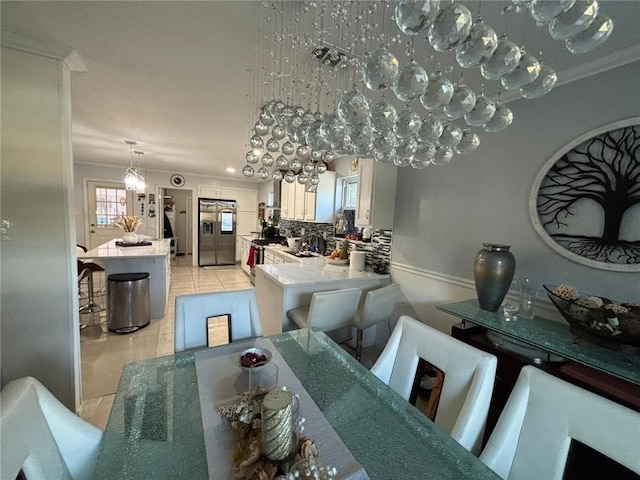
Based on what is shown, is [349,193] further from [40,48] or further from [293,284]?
[40,48]

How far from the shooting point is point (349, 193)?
3832 millimetres

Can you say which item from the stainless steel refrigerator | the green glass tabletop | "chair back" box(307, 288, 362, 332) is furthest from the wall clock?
the green glass tabletop

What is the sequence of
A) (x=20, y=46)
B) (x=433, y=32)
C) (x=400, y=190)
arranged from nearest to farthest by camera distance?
1. (x=433, y=32)
2. (x=20, y=46)
3. (x=400, y=190)

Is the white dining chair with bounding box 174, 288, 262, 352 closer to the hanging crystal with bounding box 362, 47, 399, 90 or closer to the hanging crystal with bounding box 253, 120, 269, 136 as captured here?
the hanging crystal with bounding box 253, 120, 269, 136

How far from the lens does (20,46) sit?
4.94ft

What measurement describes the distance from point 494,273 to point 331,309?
1120 mm

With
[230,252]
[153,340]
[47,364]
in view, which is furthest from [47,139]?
[230,252]

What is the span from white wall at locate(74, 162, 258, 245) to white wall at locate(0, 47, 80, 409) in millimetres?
4476

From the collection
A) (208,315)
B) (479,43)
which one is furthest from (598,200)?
(208,315)

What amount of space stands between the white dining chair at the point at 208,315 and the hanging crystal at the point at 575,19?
5.72ft

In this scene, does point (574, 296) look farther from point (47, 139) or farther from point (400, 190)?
point (47, 139)

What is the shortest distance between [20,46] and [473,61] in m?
2.40

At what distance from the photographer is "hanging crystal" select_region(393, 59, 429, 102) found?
748 millimetres

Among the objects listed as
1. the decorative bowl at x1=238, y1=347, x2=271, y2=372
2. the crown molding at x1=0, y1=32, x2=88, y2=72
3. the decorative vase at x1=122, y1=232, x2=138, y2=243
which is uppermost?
the crown molding at x1=0, y1=32, x2=88, y2=72
